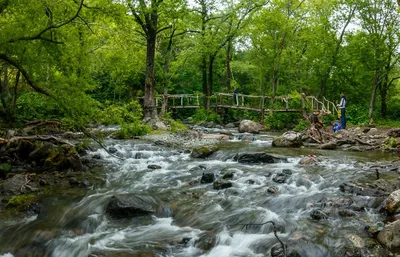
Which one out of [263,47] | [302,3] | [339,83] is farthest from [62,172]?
[339,83]

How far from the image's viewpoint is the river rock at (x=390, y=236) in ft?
18.4

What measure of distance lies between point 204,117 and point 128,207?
2392 centimetres

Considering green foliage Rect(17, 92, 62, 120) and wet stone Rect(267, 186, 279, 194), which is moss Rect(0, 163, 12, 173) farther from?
wet stone Rect(267, 186, 279, 194)

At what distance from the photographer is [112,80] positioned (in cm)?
3772

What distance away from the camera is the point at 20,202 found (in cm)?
813

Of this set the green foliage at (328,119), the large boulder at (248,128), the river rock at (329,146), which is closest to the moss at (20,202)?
the river rock at (329,146)

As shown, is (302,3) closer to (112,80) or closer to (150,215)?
(112,80)

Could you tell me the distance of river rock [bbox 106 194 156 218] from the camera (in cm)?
780

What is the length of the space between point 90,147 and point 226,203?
9.43 metres

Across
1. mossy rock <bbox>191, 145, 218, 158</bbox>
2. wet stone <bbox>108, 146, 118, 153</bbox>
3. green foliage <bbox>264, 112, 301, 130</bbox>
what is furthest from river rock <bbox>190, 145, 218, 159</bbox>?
green foliage <bbox>264, 112, 301, 130</bbox>

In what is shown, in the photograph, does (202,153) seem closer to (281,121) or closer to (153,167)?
(153,167)

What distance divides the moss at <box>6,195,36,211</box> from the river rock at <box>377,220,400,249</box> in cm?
725

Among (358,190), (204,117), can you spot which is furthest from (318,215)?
(204,117)

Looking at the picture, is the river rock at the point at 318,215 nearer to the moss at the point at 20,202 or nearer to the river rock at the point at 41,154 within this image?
the moss at the point at 20,202
